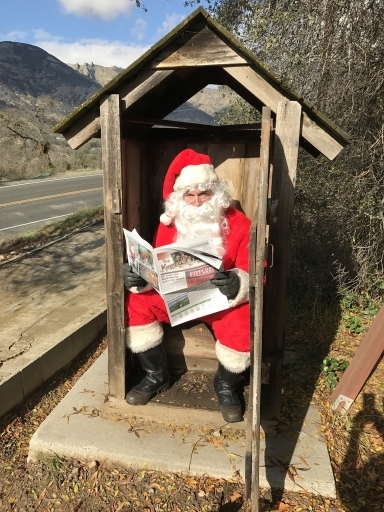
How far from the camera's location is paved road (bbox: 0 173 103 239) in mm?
13175

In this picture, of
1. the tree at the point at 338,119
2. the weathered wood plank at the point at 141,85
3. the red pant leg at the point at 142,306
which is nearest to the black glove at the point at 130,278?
the red pant leg at the point at 142,306

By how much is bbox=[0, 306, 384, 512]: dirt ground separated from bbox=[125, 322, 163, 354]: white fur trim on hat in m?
0.82

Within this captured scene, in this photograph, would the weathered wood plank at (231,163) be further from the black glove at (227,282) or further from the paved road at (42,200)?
the paved road at (42,200)

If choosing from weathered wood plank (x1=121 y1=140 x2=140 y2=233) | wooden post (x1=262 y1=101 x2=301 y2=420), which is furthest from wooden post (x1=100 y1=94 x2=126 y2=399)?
wooden post (x1=262 y1=101 x2=301 y2=420)

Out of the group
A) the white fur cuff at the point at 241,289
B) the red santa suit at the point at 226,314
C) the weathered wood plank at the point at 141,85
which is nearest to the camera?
the weathered wood plank at the point at 141,85

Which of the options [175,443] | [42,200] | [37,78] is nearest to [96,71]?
[37,78]

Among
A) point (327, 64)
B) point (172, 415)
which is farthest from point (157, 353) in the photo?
point (327, 64)

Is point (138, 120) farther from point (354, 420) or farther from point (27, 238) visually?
point (27, 238)

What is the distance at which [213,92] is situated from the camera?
163750 mm

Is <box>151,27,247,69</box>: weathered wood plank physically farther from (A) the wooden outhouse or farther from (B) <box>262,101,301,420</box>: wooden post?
(B) <box>262,101,301,420</box>: wooden post

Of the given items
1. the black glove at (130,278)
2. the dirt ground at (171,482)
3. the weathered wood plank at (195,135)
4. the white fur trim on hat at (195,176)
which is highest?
the weathered wood plank at (195,135)

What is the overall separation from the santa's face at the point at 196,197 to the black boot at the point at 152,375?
45.1 inches

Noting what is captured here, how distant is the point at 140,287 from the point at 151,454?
112cm

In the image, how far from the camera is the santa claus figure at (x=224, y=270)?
2865 millimetres
